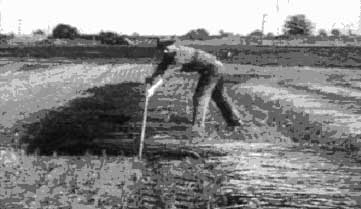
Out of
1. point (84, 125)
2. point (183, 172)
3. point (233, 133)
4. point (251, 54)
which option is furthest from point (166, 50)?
point (251, 54)

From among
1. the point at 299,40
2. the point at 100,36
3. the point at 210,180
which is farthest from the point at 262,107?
the point at 100,36

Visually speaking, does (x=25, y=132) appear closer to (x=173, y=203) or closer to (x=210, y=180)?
(x=210, y=180)

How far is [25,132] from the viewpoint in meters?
14.0

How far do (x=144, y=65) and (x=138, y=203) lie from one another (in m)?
36.3

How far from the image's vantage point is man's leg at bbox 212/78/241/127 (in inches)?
576

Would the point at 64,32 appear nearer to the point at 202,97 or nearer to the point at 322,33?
the point at 322,33

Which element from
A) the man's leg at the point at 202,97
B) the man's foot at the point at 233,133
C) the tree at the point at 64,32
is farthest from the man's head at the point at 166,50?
the tree at the point at 64,32

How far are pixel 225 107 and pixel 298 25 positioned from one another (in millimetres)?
71693

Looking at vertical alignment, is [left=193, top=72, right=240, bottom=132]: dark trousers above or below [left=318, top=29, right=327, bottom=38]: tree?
above

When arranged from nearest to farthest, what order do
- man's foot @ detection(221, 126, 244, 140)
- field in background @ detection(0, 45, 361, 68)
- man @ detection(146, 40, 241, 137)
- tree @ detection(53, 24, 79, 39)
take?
1. man @ detection(146, 40, 241, 137)
2. man's foot @ detection(221, 126, 244, 140)
3. field in background @ detection(0, 45, 361, 68)
4. tree @ detection(53, 24, 79, 39)

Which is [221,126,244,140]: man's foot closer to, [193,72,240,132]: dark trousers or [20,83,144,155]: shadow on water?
[193,72,240,132]: dark trousers

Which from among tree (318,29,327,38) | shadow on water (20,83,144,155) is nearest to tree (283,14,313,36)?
tree (318,29,327,38)

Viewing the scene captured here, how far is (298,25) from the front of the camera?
84938mm

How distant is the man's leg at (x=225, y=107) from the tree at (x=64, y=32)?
6790cm
